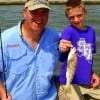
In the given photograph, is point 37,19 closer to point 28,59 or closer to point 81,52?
point 28,59

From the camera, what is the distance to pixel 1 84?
11.8 ft

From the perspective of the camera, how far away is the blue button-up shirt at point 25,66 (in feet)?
11.9

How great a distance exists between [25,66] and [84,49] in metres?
0.60

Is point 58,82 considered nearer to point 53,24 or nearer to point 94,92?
point 94,92

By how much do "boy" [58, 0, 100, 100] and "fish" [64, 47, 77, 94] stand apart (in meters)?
0.14

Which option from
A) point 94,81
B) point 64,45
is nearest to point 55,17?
point 94,81

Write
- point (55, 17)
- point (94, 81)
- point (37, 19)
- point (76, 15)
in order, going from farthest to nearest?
point (55, 17), point (94, 81), point (76, 15), point (37, 19)

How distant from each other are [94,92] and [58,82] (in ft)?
1.19

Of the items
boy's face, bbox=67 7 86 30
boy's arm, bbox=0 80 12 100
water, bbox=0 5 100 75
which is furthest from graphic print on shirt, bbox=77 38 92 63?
water, bbox=0 5 100 75

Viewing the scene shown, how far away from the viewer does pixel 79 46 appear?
385cm

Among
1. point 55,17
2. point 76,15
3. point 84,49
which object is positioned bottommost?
point 55,17

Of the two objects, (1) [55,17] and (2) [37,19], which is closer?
(2) [37,19]

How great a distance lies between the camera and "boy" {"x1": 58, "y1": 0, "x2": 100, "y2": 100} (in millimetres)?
3836

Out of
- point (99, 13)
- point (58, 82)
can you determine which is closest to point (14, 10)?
point (99, 13)
